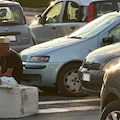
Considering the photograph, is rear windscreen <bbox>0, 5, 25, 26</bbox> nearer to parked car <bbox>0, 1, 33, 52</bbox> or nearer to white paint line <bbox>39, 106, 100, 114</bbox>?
parked car <bbox>0, 1, 33, 52</bbox>

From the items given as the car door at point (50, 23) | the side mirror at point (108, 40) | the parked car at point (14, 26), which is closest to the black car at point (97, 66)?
the side mirror at point (108, 40)

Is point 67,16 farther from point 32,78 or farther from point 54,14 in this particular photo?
point 32,78

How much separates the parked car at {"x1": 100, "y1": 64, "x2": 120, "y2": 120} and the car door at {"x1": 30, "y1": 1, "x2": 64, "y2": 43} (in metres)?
8.28

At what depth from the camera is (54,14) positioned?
14.5 meters

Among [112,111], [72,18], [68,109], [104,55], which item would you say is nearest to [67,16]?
[72,18]

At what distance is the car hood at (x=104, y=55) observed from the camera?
861 centimetres

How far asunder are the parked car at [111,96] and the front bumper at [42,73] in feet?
12.6

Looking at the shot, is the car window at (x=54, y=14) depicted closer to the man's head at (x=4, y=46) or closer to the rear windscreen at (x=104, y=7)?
the rear windscreen at (x=104, y=7)

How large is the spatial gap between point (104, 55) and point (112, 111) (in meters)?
3.00

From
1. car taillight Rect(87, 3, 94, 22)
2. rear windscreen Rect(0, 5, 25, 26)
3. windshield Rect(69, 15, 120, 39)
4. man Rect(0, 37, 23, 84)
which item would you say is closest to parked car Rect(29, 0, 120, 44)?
car taillight Rect(87, 3, 94, 22)

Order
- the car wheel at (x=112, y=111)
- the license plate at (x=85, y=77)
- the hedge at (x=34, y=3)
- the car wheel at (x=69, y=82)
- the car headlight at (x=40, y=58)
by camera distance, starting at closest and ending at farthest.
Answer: the car wheel at (x=112, y=111), the license plate at (x=85, y=77), the car wheel at (x=69, y=82), the car headlight at (x=40, y=58), the hedge at (x=34, y=3)

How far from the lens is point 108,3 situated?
42.7 ft

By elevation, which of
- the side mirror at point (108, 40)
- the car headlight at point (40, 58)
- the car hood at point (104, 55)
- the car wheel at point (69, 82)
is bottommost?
the car wheel at point (69, 82)

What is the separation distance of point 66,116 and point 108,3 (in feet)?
18.0
